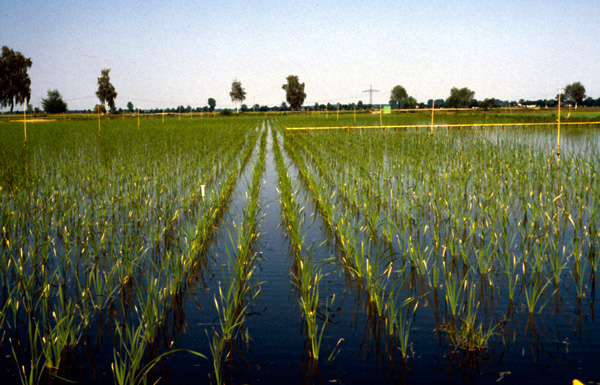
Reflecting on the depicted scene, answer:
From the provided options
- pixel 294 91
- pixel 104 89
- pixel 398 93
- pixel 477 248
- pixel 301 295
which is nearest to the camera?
pixel 301 295

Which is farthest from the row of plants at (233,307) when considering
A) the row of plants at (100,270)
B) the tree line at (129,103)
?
the tree line at (129,103)

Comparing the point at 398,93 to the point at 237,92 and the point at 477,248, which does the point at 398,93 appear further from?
the point at 477,248

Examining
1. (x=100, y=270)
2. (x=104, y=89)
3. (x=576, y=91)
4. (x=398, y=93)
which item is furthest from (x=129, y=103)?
(x=100, y=270)

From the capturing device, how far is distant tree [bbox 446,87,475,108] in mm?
92312

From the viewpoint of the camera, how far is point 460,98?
9231 centimetres

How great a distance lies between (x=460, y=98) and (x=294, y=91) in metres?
31.6

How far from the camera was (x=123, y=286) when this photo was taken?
363 centimetres

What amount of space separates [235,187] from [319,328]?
5441mm

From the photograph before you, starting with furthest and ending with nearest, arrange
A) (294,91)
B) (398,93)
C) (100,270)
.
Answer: (398,93)
(294,91)
(100,270)

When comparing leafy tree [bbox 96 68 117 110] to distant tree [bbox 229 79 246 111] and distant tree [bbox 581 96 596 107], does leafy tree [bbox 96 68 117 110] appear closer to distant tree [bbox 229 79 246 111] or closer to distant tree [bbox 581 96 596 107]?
distant tree [bbox 229 79 246 111]

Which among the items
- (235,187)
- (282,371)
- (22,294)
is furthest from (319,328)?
(235,187)

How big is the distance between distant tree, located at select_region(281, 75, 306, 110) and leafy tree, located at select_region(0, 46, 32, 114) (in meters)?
43.3

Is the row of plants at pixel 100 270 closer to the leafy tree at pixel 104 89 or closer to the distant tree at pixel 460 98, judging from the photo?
the leafy tree at pixel 104 89

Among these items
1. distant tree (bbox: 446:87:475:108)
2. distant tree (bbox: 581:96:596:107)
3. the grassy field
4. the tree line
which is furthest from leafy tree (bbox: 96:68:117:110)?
distant tree (bbox: 581:96:596:107)
